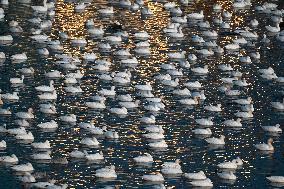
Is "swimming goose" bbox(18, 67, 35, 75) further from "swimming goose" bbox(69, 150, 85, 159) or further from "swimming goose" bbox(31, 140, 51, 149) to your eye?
"swimming goose" bbox(69, 150, 85, 159)

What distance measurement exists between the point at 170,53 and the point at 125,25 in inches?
277

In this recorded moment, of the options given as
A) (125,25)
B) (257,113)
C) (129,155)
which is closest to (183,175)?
(129,155)

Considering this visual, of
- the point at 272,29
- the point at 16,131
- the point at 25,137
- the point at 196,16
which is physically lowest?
the point at 196,16

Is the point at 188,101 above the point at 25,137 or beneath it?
beneath

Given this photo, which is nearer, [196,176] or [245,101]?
[196,176]

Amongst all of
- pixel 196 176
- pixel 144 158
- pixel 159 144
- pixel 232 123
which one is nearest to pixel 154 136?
pixel 159 144

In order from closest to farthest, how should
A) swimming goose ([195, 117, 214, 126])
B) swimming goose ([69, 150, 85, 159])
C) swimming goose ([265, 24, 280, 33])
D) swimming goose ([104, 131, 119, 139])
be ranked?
1. swimming goose ([69, 150, 85, 159])
2. swimming goose ([104, 131, 119, 139])
3. swimming goose ([195, 117, 214, 126])
4. swimming goose ([265, 24, 280, 33])

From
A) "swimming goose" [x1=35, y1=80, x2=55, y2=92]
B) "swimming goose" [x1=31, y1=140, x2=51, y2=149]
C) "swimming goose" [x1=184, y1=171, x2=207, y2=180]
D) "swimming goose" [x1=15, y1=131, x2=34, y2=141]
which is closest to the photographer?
"swimming goose" [x1=184, y1=171, x2=207, y2=180]

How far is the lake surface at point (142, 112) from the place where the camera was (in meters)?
70.6

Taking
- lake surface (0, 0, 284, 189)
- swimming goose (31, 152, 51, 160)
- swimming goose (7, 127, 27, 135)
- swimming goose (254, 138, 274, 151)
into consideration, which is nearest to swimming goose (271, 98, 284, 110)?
lake surface (0, 0, 284, 189)

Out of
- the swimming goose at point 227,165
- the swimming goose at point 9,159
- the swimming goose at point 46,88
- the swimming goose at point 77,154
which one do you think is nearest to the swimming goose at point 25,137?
the swimming goose at point 77,154

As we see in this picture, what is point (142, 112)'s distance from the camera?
257 feet

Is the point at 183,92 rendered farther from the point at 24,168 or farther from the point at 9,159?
the point at 24,168

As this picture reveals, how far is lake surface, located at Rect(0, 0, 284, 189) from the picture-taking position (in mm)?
70625
